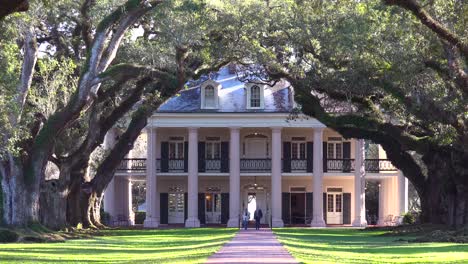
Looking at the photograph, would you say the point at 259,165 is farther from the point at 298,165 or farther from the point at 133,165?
the point at 133,165

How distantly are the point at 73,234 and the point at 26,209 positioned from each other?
412cm

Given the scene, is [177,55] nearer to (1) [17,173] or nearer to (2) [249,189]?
(1) [17,173]

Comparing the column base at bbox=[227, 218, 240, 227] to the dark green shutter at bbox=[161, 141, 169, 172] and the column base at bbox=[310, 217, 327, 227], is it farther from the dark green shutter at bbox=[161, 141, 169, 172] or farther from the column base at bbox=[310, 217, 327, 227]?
the dark green shutter at bbox=[161, 141, 169, 172]

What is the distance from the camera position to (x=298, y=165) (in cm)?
5812

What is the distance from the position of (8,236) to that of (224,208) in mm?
28622

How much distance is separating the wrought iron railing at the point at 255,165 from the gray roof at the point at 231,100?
406cm

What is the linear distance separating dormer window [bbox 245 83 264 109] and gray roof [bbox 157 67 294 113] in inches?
14.0

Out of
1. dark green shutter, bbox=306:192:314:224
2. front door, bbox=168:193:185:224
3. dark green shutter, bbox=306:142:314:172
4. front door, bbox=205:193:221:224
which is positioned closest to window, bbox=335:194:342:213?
dark green shutter, bbox=306:192:314:224

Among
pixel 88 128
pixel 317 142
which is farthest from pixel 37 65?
pixel 317 142

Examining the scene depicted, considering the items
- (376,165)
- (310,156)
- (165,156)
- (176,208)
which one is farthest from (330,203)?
(165,156)

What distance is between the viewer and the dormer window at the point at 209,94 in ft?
186

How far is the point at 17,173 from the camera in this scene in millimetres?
32281

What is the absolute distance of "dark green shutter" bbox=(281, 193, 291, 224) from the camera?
58.2 meters

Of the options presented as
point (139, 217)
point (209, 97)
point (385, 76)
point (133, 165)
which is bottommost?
point (139, 217)
